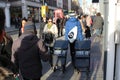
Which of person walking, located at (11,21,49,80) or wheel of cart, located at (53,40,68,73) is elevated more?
person walking, located at (11,21,49,80)

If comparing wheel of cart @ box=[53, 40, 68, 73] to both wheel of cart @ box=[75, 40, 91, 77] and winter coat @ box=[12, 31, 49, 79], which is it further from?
winter coat @ box=[12, 31, 49, 79]

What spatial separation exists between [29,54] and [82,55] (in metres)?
2.92

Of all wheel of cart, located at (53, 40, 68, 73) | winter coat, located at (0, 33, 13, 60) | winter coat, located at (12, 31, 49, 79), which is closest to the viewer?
winter coat, located at (0, 33, 13, 60)

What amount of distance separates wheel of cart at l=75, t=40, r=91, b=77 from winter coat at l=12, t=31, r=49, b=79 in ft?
8.71

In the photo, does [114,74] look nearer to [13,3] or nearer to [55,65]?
[55,65]

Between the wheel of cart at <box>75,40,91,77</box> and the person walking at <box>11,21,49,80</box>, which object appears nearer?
the person walking at <box>11,21,49,80</box>

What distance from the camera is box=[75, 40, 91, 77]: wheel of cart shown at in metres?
8.31

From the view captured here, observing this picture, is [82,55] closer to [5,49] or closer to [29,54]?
[29,54]

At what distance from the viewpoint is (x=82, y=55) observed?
845cm

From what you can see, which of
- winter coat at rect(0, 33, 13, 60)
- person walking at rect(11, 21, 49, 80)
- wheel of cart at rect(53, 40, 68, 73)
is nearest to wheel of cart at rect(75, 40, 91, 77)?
wheel of cart at rect(53, 40, 68, 73)

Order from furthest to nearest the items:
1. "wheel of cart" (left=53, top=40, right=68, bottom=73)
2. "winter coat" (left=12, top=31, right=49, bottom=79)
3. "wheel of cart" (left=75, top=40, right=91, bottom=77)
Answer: "wheel of cart" (left=53, top=40, right=68, bottom=73)
"wheel of cart" (left=75, top=40, right=91, bottom=77)
"winter coat" (left=12, top=31, right=49, bottom=79)

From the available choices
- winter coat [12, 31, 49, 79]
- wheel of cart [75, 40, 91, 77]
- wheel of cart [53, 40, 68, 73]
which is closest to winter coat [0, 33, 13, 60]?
winter coat [12, 31, 49, 79]

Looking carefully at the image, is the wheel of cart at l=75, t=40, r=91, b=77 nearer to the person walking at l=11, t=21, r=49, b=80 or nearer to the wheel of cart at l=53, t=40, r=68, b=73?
the wheel of cart at l=53, t=40, r=68, b=73

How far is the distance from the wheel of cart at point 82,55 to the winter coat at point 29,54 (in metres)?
2.66
